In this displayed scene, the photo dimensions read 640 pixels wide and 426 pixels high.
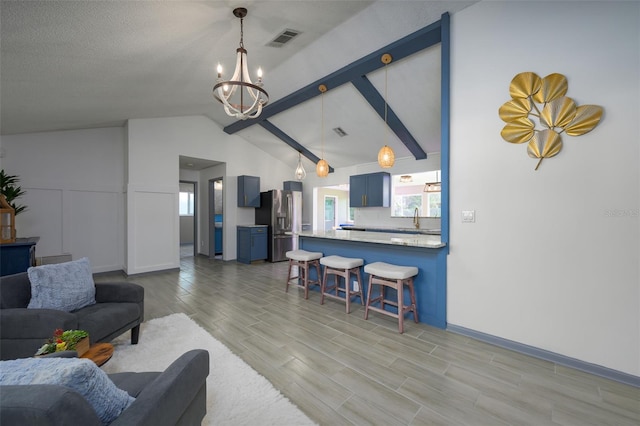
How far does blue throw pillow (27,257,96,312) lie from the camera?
206 cm

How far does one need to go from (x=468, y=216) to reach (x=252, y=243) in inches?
191

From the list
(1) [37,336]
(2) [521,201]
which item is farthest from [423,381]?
(1) [37,336]

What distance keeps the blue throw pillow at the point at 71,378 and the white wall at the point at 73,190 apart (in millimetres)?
5555

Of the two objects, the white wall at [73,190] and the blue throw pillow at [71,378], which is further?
the white wall at [73,190]

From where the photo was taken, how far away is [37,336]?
1854 millimetres

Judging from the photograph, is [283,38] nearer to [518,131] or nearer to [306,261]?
[518,131]

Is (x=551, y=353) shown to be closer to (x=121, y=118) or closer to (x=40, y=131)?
(x=121, y=118)

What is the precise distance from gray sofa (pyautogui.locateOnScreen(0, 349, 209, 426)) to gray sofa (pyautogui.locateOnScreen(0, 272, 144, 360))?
100 cm

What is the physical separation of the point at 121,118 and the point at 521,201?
626 cm

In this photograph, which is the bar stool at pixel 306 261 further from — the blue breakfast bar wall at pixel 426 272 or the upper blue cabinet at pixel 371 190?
the upper blue cabinet at pixel 371 190

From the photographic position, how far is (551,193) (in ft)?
7.54

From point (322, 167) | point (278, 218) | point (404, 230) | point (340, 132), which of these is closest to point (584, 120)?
point (322, 167)

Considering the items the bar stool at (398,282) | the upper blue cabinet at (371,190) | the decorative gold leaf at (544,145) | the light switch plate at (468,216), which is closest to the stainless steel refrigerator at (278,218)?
the upper blue cabinet at (371,190)

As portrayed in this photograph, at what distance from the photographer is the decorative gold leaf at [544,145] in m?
2.25
